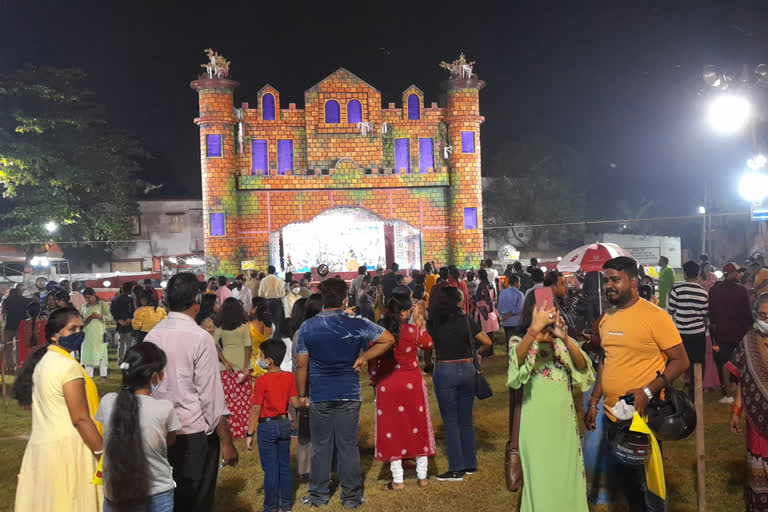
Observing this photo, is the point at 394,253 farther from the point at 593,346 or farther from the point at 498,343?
the point at 593,346

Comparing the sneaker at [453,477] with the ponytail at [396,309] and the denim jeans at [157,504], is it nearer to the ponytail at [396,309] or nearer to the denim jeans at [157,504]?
the ponytail at [396,309]

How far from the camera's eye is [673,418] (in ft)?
13.6

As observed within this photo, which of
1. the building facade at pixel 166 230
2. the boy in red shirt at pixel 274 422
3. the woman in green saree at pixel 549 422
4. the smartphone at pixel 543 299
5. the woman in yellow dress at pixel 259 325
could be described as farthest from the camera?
the building facade at pixel 166 230

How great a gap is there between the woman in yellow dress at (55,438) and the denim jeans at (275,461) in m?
1.44

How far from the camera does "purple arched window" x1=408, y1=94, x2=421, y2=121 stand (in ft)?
105

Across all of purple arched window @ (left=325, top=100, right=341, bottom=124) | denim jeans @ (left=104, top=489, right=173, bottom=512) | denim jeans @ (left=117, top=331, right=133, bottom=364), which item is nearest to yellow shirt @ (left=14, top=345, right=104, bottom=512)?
denim jeans @ (left=104, top=489, right=173, bottom=512)

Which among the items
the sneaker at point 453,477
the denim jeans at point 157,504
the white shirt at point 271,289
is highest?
the white shirt at point 271,289

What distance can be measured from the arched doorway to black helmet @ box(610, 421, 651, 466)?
86.6 ft

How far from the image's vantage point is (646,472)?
4219mm

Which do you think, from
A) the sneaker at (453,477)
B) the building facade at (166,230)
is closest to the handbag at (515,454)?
the sneaker at (453,477)

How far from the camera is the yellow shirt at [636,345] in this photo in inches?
172

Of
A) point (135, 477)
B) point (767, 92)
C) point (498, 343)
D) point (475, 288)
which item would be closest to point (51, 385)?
point (135, 477)

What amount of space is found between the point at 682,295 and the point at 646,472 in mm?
4214

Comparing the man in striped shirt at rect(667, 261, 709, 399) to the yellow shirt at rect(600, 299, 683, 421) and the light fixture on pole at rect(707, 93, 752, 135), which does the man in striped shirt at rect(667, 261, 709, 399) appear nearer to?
the yellow shirt at rect(600, 299, 683, 421)
